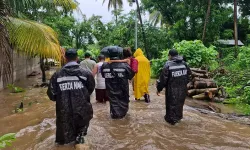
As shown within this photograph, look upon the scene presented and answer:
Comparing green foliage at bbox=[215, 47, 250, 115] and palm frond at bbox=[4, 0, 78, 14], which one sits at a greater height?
palm frond at bbox=[4, 0, 78, 14]

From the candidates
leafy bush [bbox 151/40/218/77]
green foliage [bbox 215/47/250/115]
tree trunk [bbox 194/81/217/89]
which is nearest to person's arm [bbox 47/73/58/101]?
green foliage [bbox 215/47/250/115]

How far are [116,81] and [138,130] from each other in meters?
1.28

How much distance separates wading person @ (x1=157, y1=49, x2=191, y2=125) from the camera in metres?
6.82

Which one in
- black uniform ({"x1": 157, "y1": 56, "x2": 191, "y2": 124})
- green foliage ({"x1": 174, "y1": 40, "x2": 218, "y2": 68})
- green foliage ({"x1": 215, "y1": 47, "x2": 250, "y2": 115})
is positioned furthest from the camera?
green foliage ({"x1": 174, "y1": 40, "x2": 218, "y2": 68})

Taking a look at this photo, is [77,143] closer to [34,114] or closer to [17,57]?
[34,114]

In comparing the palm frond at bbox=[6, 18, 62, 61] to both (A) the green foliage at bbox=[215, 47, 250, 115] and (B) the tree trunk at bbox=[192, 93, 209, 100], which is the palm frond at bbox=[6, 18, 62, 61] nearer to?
(B) the tree trunk at bbox=[192, 93, 209, 100]

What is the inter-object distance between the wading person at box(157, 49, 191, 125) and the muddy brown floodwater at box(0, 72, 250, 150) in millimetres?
314

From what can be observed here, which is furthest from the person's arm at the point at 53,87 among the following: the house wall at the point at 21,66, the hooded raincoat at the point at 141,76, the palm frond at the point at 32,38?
the house wall at the point at 21,66

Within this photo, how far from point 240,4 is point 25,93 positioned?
23.3 meters

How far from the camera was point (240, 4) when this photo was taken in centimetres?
2881

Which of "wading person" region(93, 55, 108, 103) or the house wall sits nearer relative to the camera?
"wading person" region(93, 55, 108, 103)

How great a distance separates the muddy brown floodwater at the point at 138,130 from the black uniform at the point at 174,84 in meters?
0.31

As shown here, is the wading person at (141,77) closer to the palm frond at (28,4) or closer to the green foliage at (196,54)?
the palm frond at (28,4)

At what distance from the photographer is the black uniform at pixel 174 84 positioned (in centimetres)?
682
